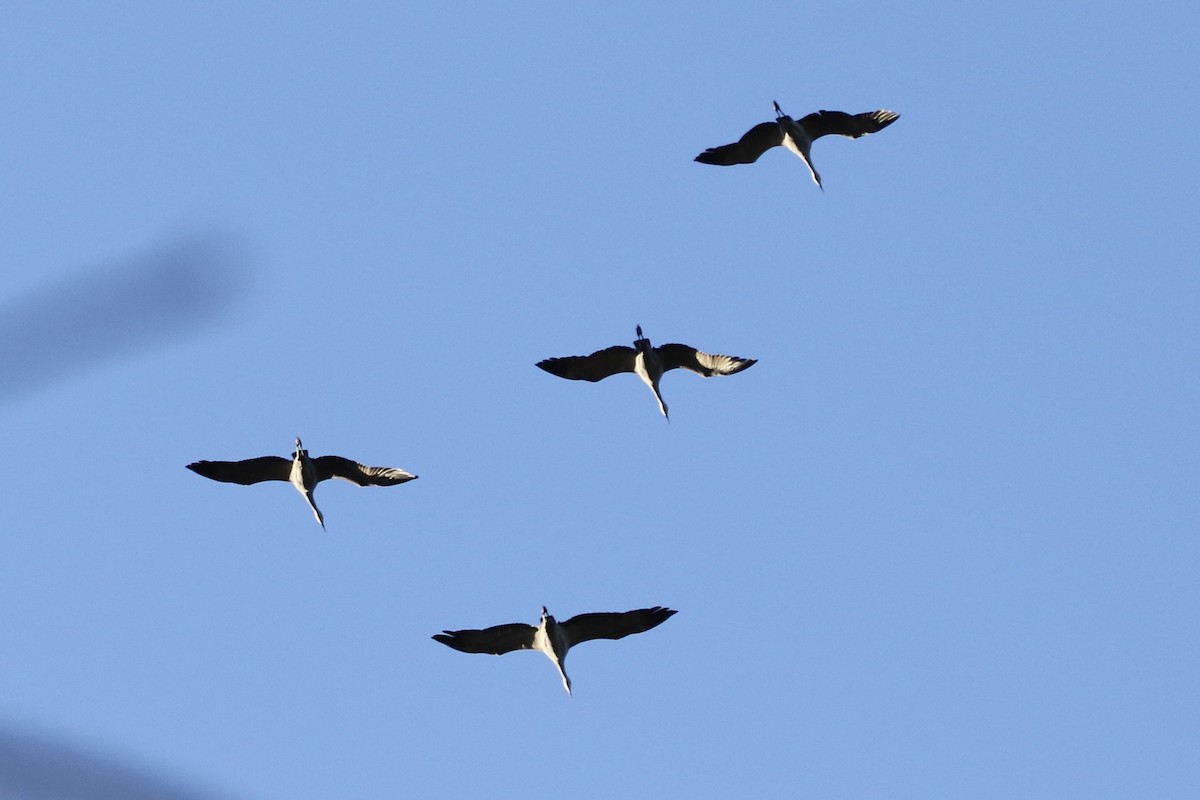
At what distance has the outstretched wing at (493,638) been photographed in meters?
34.4

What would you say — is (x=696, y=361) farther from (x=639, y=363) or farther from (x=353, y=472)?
(x=353, y=472)

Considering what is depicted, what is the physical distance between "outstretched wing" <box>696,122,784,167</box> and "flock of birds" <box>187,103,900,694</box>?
0.08ft

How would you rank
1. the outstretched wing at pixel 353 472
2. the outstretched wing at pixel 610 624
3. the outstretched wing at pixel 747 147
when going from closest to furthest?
the outstretched wing at pixel 610 624
the outstretched wing at pixel 353 472
the outstretched wing at pixel 747 147

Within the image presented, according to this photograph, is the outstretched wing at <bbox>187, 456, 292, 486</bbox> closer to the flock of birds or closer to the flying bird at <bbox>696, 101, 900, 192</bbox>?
the flock of birds

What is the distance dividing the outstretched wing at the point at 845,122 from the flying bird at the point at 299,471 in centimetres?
1356

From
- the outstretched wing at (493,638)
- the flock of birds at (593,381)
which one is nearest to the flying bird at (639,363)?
A: the flock of birds at (593,381)

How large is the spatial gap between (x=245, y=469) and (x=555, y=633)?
8808 millimetres

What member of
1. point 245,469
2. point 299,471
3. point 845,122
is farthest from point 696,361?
point 245,469

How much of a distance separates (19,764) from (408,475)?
1344 inches

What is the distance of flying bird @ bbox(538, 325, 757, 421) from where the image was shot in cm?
3653

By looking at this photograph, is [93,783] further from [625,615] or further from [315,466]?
[315,466]

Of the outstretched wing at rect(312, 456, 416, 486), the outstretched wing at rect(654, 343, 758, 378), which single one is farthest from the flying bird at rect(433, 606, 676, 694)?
the outstretched wing at rect(654, 343, 758, 378)

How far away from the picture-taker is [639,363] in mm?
37219

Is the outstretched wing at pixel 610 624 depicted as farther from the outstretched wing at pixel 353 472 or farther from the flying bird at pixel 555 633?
the outstretched wing at pixel 353 472
